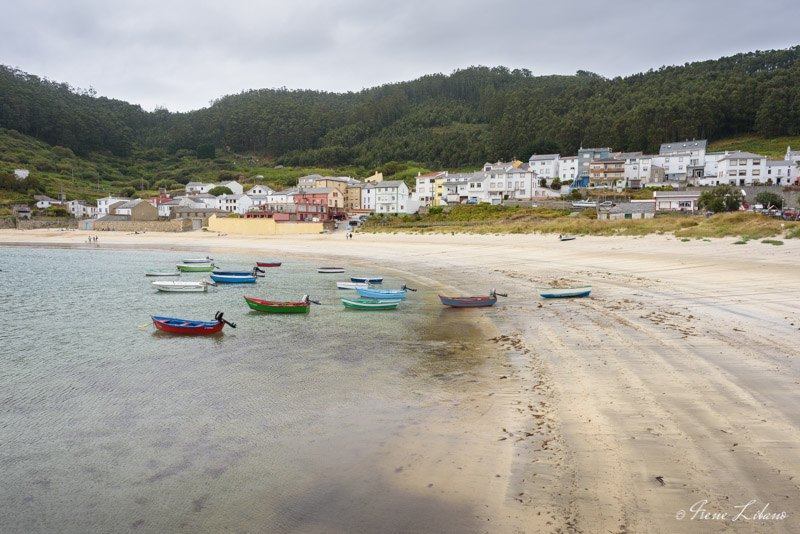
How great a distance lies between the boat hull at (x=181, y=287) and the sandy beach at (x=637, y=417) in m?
15.0

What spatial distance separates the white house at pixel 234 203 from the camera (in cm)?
9231

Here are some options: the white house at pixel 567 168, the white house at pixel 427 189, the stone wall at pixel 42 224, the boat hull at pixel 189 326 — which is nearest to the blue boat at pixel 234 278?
the boat hull at pixel 189 326

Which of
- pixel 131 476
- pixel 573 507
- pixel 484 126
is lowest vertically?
pixel 131 476

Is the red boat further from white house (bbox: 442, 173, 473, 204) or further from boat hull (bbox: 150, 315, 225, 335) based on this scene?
white house (bbox: 442, 173, 473, 204)

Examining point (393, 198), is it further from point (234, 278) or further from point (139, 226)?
point (234, 278)

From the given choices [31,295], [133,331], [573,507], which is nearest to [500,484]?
[573,507]

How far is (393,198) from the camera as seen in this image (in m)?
89.3

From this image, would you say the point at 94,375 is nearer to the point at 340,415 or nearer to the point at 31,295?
the point at 340,415

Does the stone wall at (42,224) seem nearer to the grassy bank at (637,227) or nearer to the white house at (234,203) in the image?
the white house at (234,203)

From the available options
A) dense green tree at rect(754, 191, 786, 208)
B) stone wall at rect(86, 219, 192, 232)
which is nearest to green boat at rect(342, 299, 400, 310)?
dense green tree at rect(754, 191, 786, 208)

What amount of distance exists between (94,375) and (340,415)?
6.55m

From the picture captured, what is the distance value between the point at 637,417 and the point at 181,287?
72.3 ft

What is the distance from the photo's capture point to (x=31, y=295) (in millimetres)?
21906

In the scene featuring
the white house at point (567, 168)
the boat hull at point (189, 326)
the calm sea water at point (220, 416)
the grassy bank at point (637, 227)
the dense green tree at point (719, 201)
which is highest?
the white house at point (567, 168)
